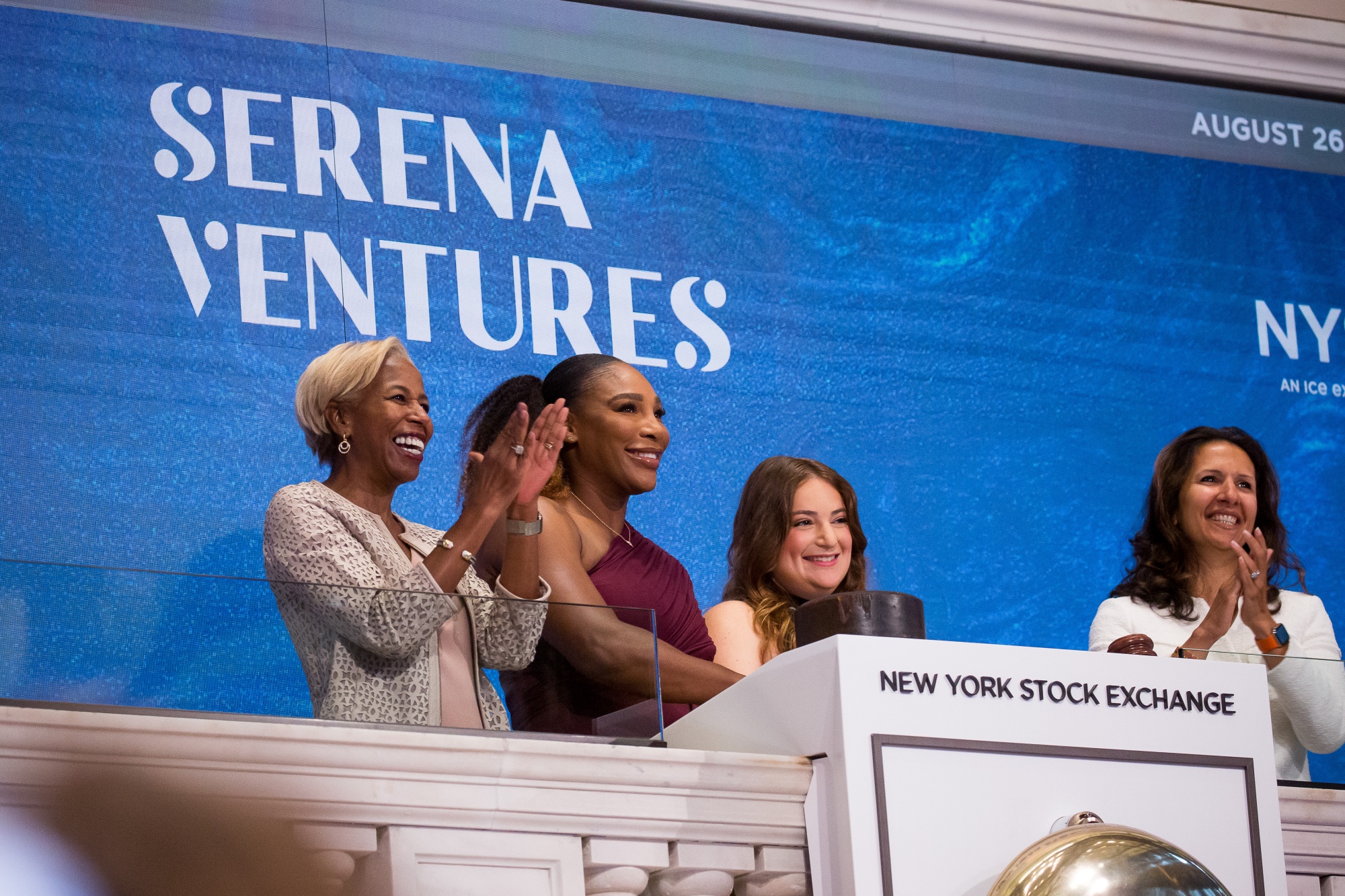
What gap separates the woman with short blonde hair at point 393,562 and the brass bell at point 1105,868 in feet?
1.84

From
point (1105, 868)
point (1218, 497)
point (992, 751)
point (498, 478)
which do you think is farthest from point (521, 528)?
point (1218, 497)

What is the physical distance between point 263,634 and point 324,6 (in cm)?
259

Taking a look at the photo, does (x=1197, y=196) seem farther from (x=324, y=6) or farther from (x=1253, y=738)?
(x=1253, y=738)

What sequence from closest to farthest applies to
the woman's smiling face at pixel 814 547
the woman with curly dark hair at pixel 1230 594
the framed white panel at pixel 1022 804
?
the framed white panel at pixel 1022 804 < the woman with curly dark hair at pixel 1230 594 < the woman's smiling face at pixel 814 547

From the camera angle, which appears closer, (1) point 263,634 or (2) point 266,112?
(1) point 263,634

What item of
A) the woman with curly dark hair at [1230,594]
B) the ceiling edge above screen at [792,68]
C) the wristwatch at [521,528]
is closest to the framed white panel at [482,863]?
the wristwatch at [521,528]

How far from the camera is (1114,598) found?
3271 millimetres

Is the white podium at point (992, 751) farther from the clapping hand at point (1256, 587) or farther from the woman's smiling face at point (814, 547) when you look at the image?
the woman's smiling face at point (814, 547)

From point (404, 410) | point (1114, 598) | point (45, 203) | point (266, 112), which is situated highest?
point (266, 112)

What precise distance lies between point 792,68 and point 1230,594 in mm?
2005

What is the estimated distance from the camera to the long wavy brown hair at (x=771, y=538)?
3.10 meters

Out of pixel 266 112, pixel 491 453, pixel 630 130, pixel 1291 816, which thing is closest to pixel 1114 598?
pixel 1291 816

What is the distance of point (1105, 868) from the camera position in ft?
5.82

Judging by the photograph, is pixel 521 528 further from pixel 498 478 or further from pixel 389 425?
pixel 389 425
